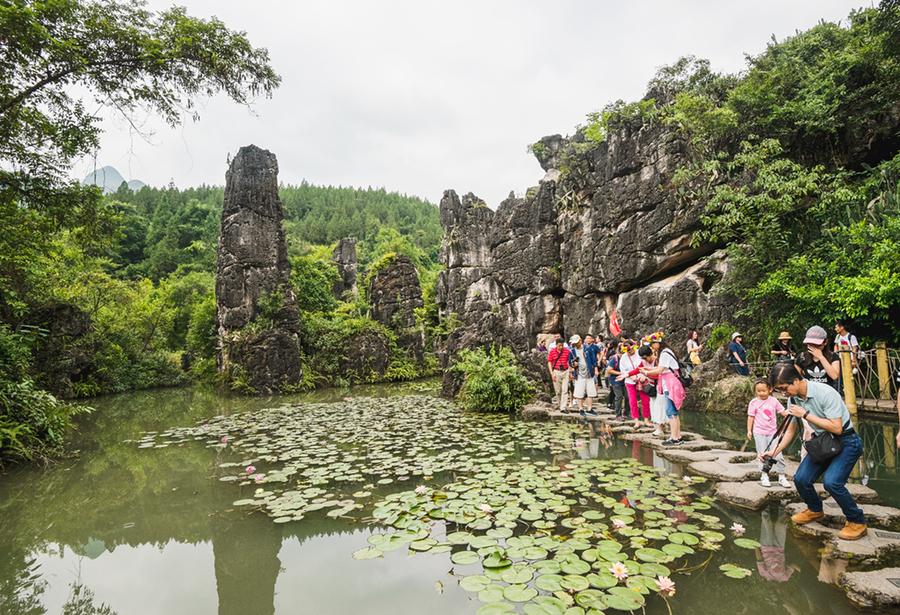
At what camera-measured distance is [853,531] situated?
9.19 feet

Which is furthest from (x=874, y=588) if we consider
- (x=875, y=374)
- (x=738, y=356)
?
(x=875, y=374)

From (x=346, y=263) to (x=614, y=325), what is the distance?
26041 mm

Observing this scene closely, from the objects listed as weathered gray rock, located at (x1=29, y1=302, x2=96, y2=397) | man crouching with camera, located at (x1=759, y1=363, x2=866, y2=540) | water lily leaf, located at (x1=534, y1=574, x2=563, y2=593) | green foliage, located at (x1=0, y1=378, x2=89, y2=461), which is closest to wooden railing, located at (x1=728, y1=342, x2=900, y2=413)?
man crouching with camera, located at (x1=759, y1=363, x2=866, y2=540)

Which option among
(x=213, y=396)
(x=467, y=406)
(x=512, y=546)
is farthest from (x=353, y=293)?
(x=512, y=546)

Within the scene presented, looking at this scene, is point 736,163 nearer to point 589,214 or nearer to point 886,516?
point 589,214

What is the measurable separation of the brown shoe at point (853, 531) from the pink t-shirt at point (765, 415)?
136cm

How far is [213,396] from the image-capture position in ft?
52.2

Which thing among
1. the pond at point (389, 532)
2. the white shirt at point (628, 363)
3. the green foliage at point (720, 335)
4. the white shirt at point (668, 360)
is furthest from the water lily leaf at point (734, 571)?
the green foliage at point (720, 335)

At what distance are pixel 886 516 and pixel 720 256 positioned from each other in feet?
30.9

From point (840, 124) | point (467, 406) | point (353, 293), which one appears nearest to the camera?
point (467, 406)

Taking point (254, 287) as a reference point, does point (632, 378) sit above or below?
below

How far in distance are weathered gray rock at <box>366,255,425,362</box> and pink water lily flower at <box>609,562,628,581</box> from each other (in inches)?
786

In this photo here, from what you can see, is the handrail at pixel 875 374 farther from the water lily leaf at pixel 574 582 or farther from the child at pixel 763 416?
the water lily leaf at pixel 574 582

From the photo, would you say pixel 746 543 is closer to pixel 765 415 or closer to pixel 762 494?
pixel 762 494
